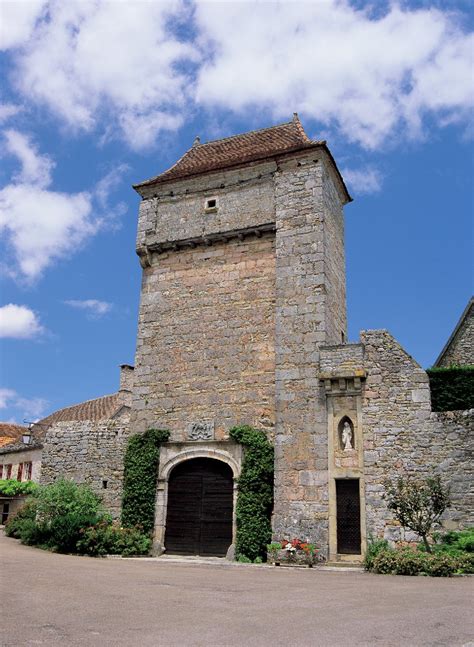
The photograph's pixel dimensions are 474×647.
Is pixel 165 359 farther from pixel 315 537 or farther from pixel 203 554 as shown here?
pixel 315 537

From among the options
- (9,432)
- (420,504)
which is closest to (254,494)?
(420,504)

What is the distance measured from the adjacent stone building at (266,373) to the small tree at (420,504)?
0.71 m

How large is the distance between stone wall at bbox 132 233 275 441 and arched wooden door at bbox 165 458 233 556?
78cm

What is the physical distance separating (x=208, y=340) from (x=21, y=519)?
673 centimetres

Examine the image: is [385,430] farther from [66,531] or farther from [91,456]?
[91,456]

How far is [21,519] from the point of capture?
1517 cm

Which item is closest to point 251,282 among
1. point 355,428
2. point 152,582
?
point 355,428

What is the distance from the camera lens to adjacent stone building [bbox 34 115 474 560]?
11.9 m

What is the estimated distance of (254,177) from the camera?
49.5 ft

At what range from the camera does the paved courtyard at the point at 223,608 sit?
15.2ft

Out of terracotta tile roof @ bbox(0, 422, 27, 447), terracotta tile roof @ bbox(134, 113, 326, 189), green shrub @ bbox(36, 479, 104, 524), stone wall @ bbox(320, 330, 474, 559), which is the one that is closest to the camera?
stone wall @ bbox(320, 330, 474, 559)

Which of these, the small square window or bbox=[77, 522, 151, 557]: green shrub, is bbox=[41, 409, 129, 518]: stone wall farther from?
the small square window

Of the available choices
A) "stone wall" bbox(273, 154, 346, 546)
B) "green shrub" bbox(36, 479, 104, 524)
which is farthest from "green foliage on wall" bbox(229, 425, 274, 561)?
"green shrub" bbox(36, 479, 104, 524)

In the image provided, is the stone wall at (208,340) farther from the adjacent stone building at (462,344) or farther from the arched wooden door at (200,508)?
the adjacent stone building at (462,344)
